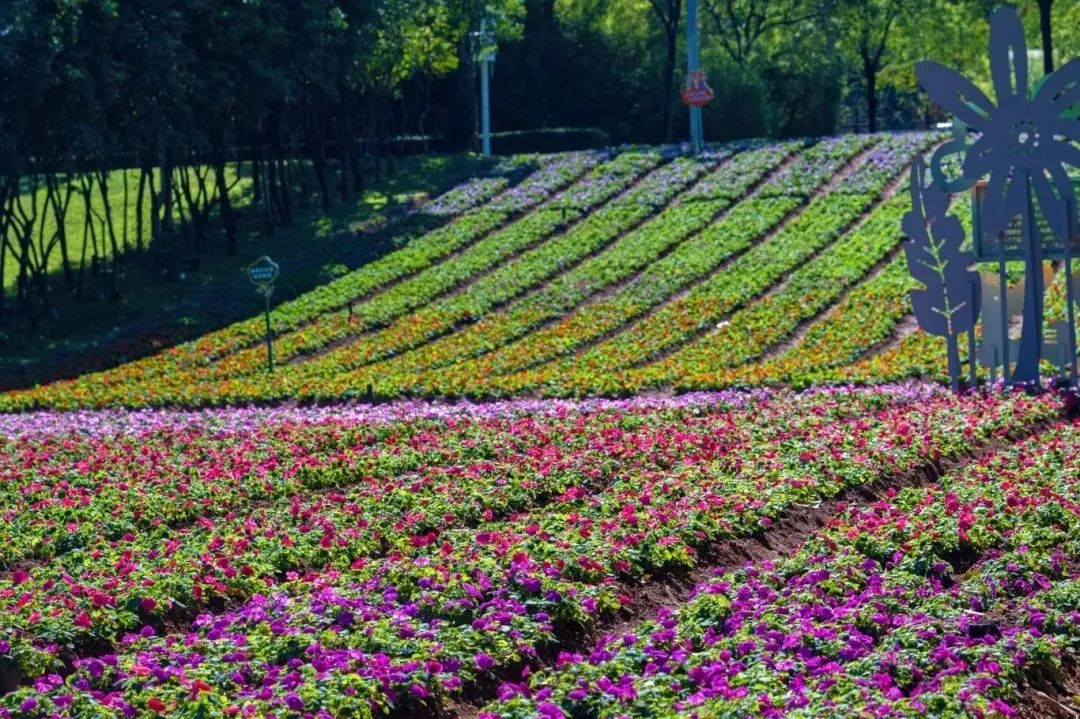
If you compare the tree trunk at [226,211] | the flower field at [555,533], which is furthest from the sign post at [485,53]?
the flower field at [555,533]

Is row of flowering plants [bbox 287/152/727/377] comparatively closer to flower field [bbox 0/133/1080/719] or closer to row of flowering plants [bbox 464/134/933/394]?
flower field [bbox 0/133/1080/719]

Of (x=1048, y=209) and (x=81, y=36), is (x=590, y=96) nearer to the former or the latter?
(x=81, y=36)

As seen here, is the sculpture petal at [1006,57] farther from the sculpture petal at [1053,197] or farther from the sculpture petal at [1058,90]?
the sculpture petal at [1053,197]

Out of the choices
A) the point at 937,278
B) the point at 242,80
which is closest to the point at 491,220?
the point at 242,80

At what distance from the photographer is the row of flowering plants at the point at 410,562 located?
1020 cm

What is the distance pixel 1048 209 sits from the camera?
2269 centimetres

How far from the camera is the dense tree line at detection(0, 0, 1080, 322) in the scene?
39.4 meters

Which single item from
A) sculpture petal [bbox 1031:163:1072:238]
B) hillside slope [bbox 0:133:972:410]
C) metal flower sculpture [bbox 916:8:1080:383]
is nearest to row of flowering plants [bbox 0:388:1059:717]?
metal flower sculpture [bbox 916:8:1080:383]

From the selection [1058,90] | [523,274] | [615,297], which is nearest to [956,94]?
[1058,90]

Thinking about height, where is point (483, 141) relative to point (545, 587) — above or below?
above

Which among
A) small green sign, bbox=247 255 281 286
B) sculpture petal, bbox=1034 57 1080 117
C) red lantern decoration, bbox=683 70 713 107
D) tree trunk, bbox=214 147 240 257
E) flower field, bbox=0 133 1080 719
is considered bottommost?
flower field, bbox=0 133 1080 719

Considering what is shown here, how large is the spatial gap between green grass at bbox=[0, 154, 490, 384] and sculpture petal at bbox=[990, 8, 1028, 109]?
21.1 meters

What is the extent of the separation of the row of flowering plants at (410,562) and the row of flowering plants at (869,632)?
79 cm

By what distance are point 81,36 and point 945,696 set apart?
3376 centimetres
